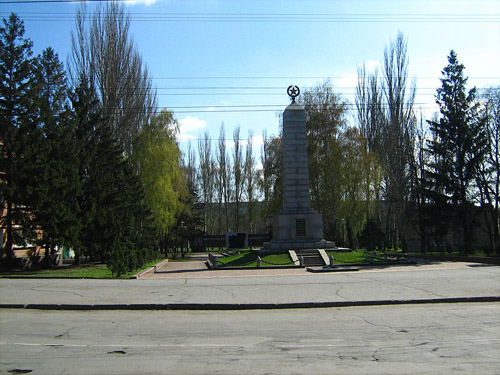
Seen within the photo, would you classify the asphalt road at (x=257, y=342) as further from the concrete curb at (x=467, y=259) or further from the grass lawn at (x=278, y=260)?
the concrete curb at (x=467, y=259)

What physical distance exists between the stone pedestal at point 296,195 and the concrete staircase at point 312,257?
1.92 m

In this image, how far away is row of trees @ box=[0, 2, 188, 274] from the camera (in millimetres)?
23797

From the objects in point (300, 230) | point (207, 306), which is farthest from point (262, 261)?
point (207, 306)

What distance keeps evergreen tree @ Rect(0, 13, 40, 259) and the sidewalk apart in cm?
684

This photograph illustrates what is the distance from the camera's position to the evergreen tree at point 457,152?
33.2 meters

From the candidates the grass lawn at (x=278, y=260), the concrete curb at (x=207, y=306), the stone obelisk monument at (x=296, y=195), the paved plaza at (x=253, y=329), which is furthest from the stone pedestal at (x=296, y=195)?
the concrete curb at (x=207, y=306)

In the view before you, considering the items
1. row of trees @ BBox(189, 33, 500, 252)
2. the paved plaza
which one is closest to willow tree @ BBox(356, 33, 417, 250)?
row of trees @ BBox(189, 33, 500, 252)

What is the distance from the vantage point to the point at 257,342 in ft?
24.8

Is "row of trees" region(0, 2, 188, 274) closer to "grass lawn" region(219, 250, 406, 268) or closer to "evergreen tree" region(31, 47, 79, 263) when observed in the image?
"evergreen tree" region(31, 47, 79, 263)

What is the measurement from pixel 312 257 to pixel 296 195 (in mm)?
5498

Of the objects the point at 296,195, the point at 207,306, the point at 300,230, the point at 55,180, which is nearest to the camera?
the point at 207,306

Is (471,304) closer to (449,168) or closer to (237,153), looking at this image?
(449,168)

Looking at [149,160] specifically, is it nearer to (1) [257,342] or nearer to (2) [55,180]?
(2) [55,180]

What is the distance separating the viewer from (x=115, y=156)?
31.8m
